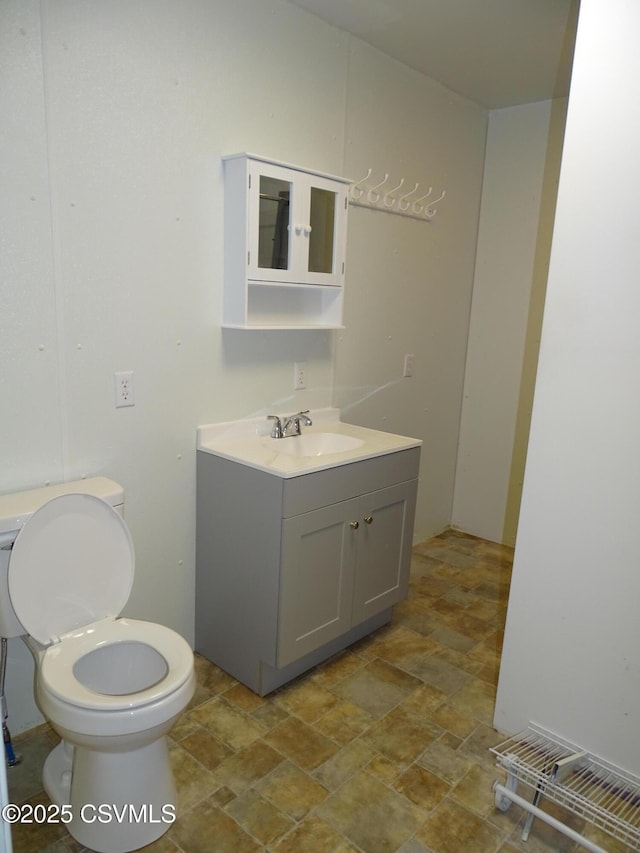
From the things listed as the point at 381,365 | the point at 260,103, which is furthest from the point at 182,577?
the point at 260,103

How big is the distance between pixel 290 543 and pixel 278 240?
1.12 m

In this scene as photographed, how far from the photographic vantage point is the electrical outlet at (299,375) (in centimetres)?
266

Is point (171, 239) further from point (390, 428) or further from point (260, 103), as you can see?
point (390, 428)

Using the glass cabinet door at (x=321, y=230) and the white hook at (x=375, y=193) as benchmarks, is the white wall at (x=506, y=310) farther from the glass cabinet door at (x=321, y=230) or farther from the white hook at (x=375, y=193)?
the glass cabinet door at (x=321, y=230)

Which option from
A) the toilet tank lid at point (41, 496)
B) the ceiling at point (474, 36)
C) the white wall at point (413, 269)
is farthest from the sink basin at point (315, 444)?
the ceiling at point (474, 36)

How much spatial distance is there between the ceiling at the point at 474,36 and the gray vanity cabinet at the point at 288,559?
173cm

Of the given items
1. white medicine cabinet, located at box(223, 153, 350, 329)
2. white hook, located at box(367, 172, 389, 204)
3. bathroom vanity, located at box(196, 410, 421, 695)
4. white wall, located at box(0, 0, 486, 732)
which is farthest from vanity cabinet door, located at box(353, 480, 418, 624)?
white hook, located at box(367, 172, 389, 204)

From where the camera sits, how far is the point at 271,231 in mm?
2250

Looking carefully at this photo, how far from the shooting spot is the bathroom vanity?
2092 mm

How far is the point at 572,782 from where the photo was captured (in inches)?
70.5

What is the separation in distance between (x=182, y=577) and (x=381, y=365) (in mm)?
1457

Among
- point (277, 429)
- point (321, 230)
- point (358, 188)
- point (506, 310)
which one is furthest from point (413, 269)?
point (277, 429)

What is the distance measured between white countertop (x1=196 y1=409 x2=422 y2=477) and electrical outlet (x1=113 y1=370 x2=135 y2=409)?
0.33 m

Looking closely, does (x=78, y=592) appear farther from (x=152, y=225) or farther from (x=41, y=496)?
(x=152, y=225)
